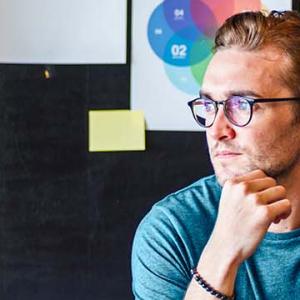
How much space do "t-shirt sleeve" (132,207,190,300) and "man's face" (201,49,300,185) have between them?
13cm

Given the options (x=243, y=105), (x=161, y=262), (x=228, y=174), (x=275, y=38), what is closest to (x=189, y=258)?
(x=161, y=262)

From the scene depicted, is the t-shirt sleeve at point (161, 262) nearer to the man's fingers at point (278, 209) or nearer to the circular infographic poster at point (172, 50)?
the man's fingers at point (278, 209)

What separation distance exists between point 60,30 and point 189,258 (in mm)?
618

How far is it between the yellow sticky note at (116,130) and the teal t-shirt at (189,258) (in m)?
0.32

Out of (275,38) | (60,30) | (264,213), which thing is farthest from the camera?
(60,30)

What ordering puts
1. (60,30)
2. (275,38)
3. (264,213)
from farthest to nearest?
(60,30) < (275,38) < (264,213)

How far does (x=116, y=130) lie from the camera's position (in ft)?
4.17

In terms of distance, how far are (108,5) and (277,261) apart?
0.68 meters

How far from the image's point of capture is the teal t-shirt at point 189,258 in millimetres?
909

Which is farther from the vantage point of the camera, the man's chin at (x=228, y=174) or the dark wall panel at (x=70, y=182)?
the dark wall panel at (x=70, y=182)

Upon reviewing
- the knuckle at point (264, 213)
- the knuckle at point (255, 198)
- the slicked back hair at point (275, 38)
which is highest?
the slicked back hair at point (275, 38)

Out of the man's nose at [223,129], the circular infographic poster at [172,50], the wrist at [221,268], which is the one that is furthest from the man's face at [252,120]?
the circular infographic poster at [172,50]

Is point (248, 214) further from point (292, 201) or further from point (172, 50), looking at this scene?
point (172, 50)

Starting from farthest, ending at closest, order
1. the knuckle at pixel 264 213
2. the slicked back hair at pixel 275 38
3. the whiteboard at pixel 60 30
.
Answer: the whiteboard at pixel 60 30, the slicked back hair at pixel 275 38, the knuckle at pixel 264 213
